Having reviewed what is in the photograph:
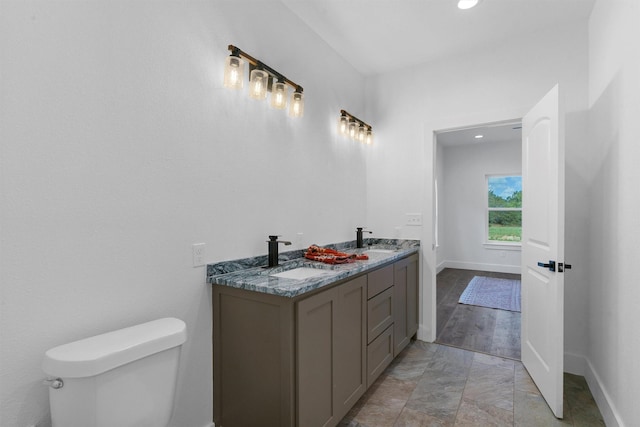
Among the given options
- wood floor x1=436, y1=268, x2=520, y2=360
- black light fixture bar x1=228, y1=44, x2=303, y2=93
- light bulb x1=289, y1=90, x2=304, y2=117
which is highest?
black light fixture bar x1=228, y1=44, x2=303, y2=93

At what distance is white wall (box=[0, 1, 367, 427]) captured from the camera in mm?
1055

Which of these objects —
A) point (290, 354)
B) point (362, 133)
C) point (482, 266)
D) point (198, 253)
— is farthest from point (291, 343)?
point (482, 266)

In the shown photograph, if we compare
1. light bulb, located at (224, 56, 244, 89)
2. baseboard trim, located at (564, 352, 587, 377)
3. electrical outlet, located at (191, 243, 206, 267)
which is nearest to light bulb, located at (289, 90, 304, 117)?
light bulb, located at (224, 56, 244, 89)

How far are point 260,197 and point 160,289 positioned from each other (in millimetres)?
800

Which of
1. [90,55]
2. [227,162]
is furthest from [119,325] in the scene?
[90,55]

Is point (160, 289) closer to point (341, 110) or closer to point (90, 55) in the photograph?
point (90, 55)

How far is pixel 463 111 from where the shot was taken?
9.55ft

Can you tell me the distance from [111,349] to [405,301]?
2.22m

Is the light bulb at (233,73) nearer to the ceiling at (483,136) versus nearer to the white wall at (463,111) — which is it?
the white wall at (463,111)

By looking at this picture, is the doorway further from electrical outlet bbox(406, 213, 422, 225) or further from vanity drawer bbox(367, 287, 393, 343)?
vanity drawer bbox(367, 287, 393, 343)

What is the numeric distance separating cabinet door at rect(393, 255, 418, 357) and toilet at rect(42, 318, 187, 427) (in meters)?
1.74

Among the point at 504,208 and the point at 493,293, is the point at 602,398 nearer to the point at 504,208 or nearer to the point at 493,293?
the point at 493,293

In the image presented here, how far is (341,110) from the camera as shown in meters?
2.84

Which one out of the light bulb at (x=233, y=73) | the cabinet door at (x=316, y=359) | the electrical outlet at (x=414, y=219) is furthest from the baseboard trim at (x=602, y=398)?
the light bulb at (x=233, y=73)
